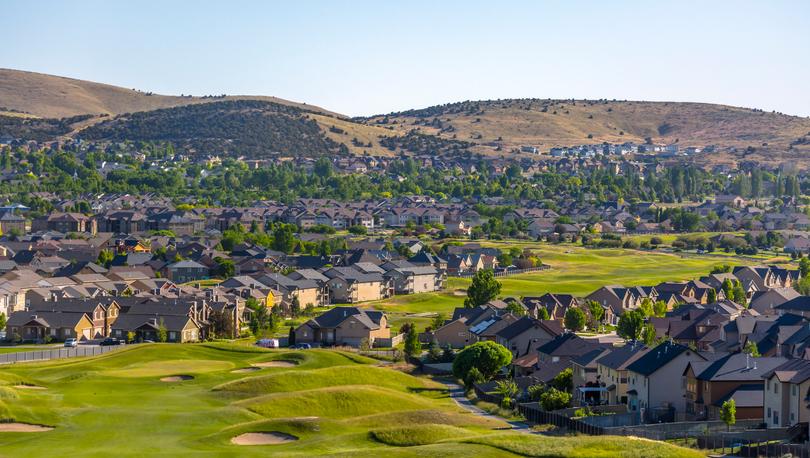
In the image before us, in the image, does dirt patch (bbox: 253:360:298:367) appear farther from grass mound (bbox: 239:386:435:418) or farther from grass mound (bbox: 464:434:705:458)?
grass mound (bbox: 464:434:705:458)

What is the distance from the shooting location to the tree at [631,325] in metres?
89.6

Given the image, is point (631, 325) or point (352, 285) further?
point (352, 285)

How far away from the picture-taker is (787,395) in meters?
56.9

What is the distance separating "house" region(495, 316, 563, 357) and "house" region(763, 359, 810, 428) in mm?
27160

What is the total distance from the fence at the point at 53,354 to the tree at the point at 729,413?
155 ft

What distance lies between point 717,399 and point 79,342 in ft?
175

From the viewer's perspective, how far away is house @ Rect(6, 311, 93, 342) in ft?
325

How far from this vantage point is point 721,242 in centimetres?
17375

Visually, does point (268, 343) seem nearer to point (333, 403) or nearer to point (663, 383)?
point (333, 403)

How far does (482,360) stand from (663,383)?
1505 centimetres

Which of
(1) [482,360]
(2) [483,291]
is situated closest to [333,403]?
(1) [482,360]

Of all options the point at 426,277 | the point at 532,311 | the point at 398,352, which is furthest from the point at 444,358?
the point at 426,277

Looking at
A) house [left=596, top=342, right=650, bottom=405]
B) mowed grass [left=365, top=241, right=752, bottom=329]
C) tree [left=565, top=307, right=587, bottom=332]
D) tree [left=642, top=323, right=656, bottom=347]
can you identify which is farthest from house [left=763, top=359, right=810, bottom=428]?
mowed grass [left=365, top=241, right=752, bottom=329]

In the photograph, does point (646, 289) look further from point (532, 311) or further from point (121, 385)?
point (121, 385)
